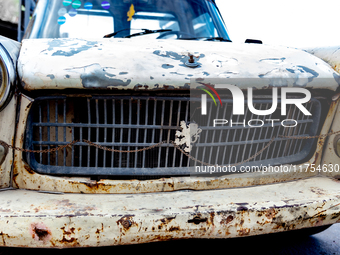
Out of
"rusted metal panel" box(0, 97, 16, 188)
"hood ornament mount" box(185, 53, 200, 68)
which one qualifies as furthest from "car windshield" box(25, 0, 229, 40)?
"rusted metal panel" box(0, 97, 16, 188)

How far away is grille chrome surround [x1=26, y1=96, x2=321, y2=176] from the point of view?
155 cm

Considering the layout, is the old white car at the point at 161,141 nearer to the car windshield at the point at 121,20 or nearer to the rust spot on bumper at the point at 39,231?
the rust spot on bumper at the point at 39,231

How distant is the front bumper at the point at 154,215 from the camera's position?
1.29 metres

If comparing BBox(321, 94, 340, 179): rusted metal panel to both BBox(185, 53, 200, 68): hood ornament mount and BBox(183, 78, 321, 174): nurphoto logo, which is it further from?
BBox(185, 53, 200, 68): hood ornament mount

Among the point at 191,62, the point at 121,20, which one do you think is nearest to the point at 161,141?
the point at 191,62

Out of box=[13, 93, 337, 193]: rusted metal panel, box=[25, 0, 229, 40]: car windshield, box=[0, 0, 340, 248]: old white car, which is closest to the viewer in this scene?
box=[0, 0, 340, 248]: old white car

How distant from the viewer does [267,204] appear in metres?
1.50

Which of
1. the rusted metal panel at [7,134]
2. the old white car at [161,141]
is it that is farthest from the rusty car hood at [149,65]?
the rusted metal panel at [7,134]

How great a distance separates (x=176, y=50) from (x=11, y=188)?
3.78 feet

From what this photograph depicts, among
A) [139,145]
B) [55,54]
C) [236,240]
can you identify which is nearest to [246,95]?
[139,145]

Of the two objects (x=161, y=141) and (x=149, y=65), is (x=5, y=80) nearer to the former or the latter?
(x=149, y=65)

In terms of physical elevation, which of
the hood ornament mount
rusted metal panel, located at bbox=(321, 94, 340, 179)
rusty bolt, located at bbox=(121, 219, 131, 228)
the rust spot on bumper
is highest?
the hood ornament mount

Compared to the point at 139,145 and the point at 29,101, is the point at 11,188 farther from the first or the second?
the point at 139,145

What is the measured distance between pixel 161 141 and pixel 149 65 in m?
0.41
